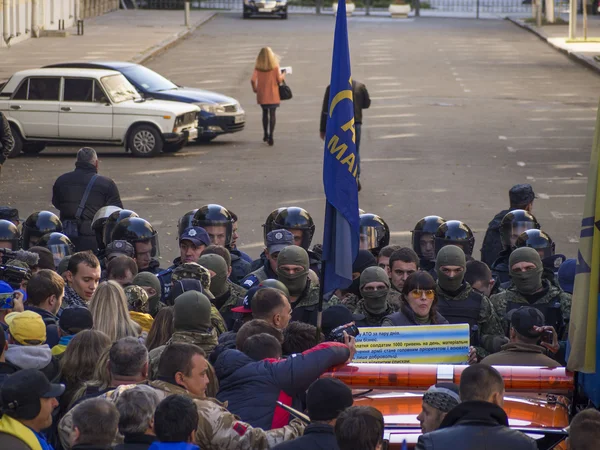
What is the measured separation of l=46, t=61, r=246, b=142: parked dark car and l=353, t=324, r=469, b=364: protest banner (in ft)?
55.1

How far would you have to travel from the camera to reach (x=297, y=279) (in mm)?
8969

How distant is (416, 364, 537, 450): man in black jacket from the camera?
5.39 m

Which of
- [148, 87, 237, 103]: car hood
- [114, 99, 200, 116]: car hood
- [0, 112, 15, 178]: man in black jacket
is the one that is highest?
[148, 87, 237, 103]: car hood

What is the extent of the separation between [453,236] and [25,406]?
6076 millimetres

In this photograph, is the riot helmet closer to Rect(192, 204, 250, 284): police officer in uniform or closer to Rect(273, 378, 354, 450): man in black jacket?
Rect(192, 204, 250, 284): police officer in uniform

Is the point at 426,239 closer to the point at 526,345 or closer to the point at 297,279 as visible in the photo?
the point at 297,279

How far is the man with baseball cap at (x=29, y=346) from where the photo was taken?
6465 millimetres

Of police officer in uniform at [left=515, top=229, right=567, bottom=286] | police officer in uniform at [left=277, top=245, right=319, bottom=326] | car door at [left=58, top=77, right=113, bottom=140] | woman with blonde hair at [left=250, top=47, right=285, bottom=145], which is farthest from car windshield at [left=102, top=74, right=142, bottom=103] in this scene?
police officer in uniform at [left=277, top=245, right=319, bottom=326]

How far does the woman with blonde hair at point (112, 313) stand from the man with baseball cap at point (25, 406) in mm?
1568

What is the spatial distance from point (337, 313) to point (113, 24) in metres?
44.4

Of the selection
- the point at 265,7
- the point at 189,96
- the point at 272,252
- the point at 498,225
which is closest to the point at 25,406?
the point at 272,252

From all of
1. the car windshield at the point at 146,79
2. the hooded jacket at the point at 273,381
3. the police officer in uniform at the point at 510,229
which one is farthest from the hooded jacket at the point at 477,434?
the car windshield at the point at 146,79

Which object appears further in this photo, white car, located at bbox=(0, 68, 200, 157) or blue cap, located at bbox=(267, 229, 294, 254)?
white car, located at bbox=(0, 68, 200, 157)

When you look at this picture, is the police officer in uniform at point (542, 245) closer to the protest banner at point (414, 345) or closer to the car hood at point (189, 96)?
the protest banner at point (414, 345)
